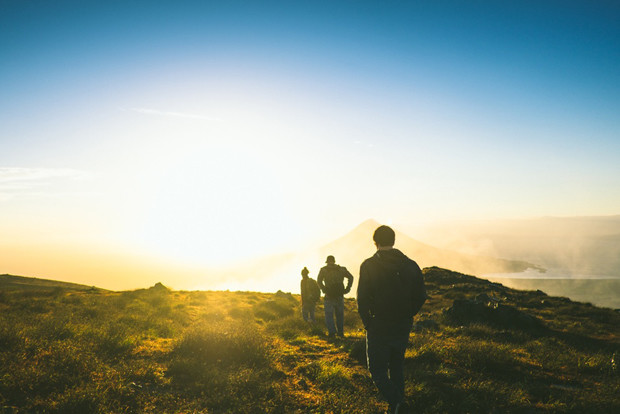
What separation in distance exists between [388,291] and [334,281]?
588 cm

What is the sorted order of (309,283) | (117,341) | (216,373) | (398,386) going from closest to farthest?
(398,386) < (216,373) < (117,341) < (309,283)

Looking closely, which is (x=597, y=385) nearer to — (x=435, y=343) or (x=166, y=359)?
(x=435, y=343)

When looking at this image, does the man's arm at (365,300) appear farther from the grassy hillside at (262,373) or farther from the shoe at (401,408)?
the grassy hillside at (262,373)

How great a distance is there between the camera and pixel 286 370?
22.6 feet

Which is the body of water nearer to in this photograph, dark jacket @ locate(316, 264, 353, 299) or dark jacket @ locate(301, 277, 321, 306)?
dark jacket @ locate(301, 277, 321, 306)

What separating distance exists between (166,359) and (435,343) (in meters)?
7.24

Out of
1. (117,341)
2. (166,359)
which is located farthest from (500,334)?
(117,341)

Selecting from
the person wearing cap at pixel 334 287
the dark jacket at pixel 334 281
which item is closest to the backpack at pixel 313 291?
the person wearing cap at pixel 334 287

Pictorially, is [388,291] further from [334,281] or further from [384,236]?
[334,281]

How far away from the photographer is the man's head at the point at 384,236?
180 inches

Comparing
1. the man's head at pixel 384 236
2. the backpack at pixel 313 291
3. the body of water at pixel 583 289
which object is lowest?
the body of water at pixel 583 289

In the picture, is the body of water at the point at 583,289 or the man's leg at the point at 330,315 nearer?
the man's leg at the point at 330,315

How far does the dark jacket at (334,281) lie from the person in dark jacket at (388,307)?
536 centimetres

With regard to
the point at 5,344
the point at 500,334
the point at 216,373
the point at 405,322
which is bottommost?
the point at 500,334
